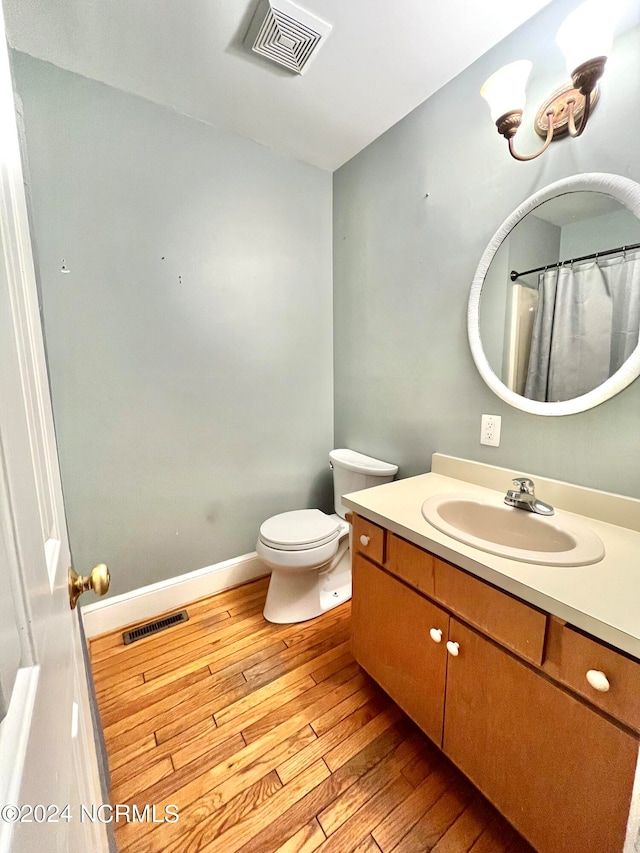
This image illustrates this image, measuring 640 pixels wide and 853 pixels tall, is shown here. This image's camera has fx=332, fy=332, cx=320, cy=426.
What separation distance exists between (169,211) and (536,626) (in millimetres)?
2066

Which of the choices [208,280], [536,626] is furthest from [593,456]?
[208,280]

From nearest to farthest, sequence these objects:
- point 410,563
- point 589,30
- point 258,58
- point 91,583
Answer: point 91,583
point 589,30
point 410,563
point 258,58

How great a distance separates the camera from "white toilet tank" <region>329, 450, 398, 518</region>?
1.75m

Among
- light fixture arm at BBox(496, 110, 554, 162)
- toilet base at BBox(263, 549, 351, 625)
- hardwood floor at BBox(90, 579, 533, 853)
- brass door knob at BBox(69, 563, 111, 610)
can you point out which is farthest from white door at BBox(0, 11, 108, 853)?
light fixture arm at BBox(496, 110, 554, 162)

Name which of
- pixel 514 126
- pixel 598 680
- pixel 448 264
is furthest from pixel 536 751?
pixel 514 126

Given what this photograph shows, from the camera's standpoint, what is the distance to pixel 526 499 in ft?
3.59

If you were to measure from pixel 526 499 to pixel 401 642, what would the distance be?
24.7 inches

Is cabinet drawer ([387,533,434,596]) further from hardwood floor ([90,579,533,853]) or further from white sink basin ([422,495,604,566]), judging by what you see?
hardwood floor ([90,579,533,853])

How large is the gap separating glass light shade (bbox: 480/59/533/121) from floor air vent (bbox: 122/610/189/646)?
2.46 m

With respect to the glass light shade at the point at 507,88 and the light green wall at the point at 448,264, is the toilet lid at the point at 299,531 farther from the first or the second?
the glass light shade at the point at 507,88

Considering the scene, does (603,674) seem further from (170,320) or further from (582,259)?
(170,320)

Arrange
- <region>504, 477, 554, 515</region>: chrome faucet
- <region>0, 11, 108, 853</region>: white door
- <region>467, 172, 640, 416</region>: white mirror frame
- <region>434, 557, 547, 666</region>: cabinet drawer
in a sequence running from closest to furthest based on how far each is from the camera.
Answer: <region>0, 11, 108, 853</region>: white door
<region>434, 557, 547, 666</region>: cabinet drawer
<region>467, 172, 640, 416</region>: white mirror frame
<region>504, 477, 554, 515</region>: chrome faucet

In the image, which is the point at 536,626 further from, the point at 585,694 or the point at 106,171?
the point at 106,171

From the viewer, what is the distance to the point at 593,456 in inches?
42.1
